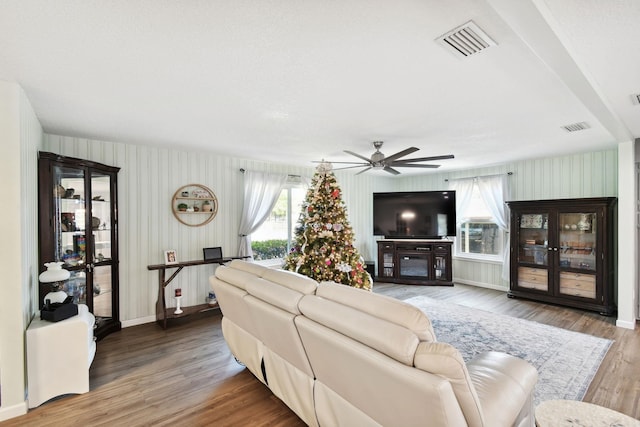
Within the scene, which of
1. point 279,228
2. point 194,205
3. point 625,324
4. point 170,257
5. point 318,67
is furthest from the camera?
point 279,228

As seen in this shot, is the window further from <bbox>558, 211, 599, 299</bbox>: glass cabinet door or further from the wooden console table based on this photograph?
<bbox>558, 211, 599, 299</bbox>: glass cabinet door

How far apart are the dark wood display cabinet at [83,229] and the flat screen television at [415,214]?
5082 mm

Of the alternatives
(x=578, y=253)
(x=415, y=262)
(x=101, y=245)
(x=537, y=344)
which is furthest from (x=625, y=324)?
(x=101, y=245)

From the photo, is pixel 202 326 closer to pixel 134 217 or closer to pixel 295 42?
pixel 134 217

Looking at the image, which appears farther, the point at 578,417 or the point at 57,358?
the point at 57,358

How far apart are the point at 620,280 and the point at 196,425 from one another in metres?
5.26

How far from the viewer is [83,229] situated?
11.5ft

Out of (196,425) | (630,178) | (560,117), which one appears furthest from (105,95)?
(630,178)

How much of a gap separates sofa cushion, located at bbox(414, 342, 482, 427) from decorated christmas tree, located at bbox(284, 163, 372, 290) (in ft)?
8.64

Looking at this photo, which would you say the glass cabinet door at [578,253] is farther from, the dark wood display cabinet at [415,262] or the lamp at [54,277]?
the lamp at [54,277]

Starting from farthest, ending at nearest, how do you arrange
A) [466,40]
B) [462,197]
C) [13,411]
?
[462,197]
[13,411]
[466,40]

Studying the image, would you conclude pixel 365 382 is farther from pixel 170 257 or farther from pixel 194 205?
pixel 194 205

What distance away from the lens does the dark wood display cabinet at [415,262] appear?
6.46m

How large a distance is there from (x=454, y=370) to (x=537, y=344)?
3.14 m
